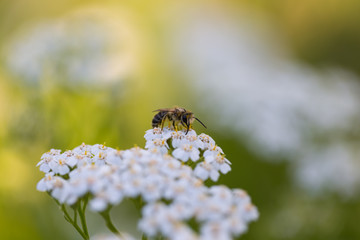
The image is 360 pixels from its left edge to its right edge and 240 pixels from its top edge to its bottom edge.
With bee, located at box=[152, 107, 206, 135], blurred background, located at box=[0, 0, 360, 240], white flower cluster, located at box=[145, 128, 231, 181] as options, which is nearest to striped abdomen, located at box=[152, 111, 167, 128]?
bee, located at box=[152, 107, 206, 135]

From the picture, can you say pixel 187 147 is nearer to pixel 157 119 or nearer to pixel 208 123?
pixel 157 119

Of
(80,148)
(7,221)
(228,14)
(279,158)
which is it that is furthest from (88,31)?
(228,14)

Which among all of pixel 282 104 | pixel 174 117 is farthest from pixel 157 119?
pixel 282 104

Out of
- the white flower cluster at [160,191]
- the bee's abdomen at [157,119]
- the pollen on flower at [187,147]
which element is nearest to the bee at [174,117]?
the bee's abdomen at [157,119]

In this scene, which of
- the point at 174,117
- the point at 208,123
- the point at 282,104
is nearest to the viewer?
the point at 174,117

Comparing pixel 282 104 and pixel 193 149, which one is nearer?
pixel 193 149

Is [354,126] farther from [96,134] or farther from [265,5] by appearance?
[265,5]
